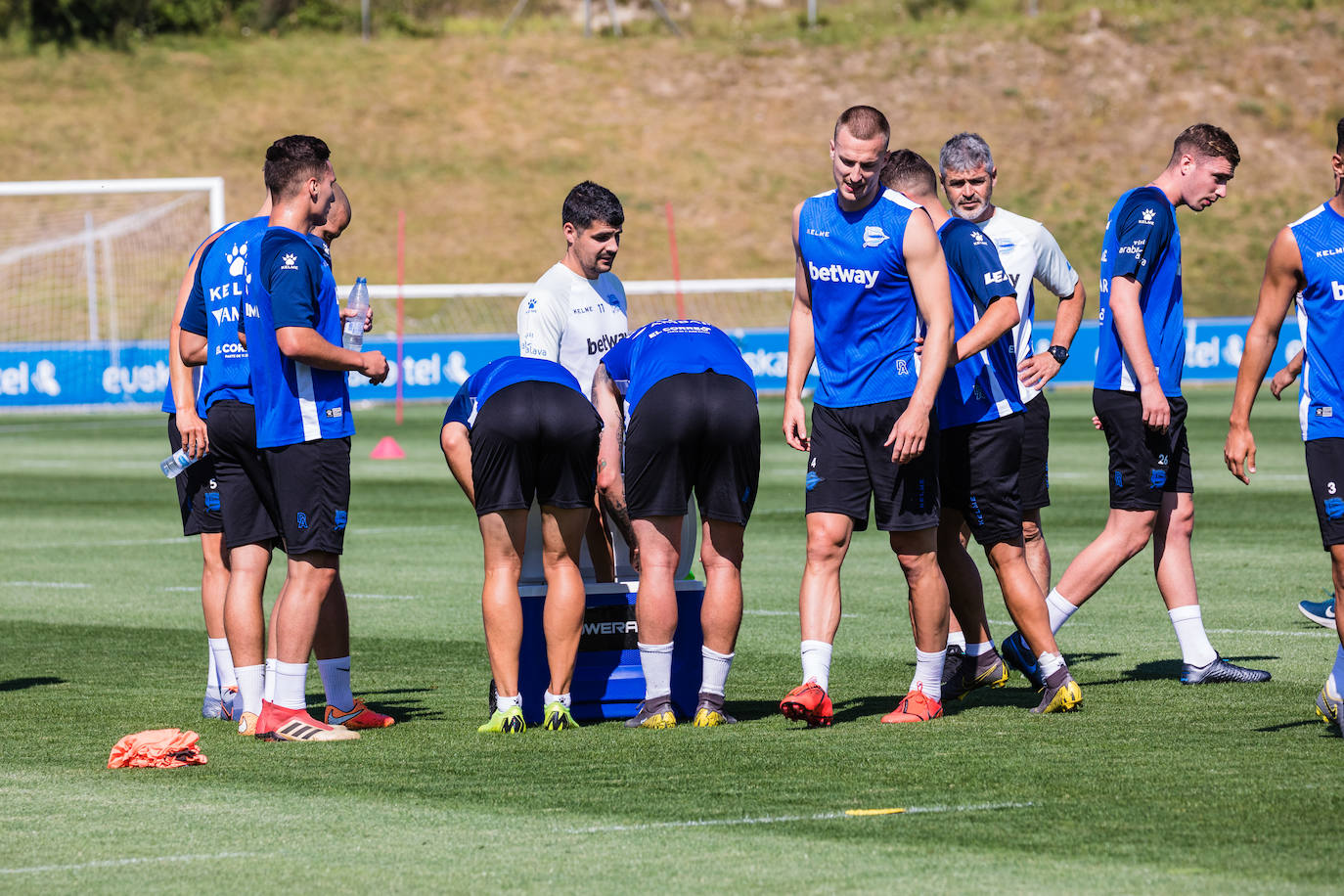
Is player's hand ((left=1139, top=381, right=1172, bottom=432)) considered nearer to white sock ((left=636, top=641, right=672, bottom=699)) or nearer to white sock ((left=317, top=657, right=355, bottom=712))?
white sock ((left=636, top=641, right=672, bottom=699))

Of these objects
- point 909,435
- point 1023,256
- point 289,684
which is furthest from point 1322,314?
point 289,684

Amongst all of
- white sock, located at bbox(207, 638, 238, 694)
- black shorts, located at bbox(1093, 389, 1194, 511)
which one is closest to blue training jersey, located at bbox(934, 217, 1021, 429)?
black shorts, located at bbox(1093, 389, 1194, 511)

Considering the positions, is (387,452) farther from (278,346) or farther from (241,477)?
(278,346)

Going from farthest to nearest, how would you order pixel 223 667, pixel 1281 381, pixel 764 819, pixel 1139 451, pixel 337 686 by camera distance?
1. pixel 1281 381
2. pixel 1139 451
3. pixel 223 667
4. pixel 337 686
5. pixel 764 819

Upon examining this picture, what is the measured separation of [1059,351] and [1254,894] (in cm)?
432

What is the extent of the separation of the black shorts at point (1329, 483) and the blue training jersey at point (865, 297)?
149cm

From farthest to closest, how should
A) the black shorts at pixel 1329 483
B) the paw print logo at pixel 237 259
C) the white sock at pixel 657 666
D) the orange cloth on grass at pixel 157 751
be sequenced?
the paw print logo at pixel 237 259 < the white sock at pixel 657 666 < the orange cloth on grass at pixel 157 751 < the black shorts at pixel 1329 483

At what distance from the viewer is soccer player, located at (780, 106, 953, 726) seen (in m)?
7.12

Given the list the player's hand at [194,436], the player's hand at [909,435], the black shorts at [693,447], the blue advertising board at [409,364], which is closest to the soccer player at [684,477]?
the black shorts at [693,447]

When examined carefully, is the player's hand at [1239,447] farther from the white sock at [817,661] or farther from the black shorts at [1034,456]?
the black shorts at [1034,456]

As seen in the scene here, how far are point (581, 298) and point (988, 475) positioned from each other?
1.75 meters

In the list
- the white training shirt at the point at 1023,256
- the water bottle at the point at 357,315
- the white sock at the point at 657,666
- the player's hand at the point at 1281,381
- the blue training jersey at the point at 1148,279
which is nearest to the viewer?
the white sock at the point at 657,666

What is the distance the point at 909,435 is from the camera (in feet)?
22.9

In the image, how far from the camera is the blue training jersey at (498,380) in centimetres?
731
